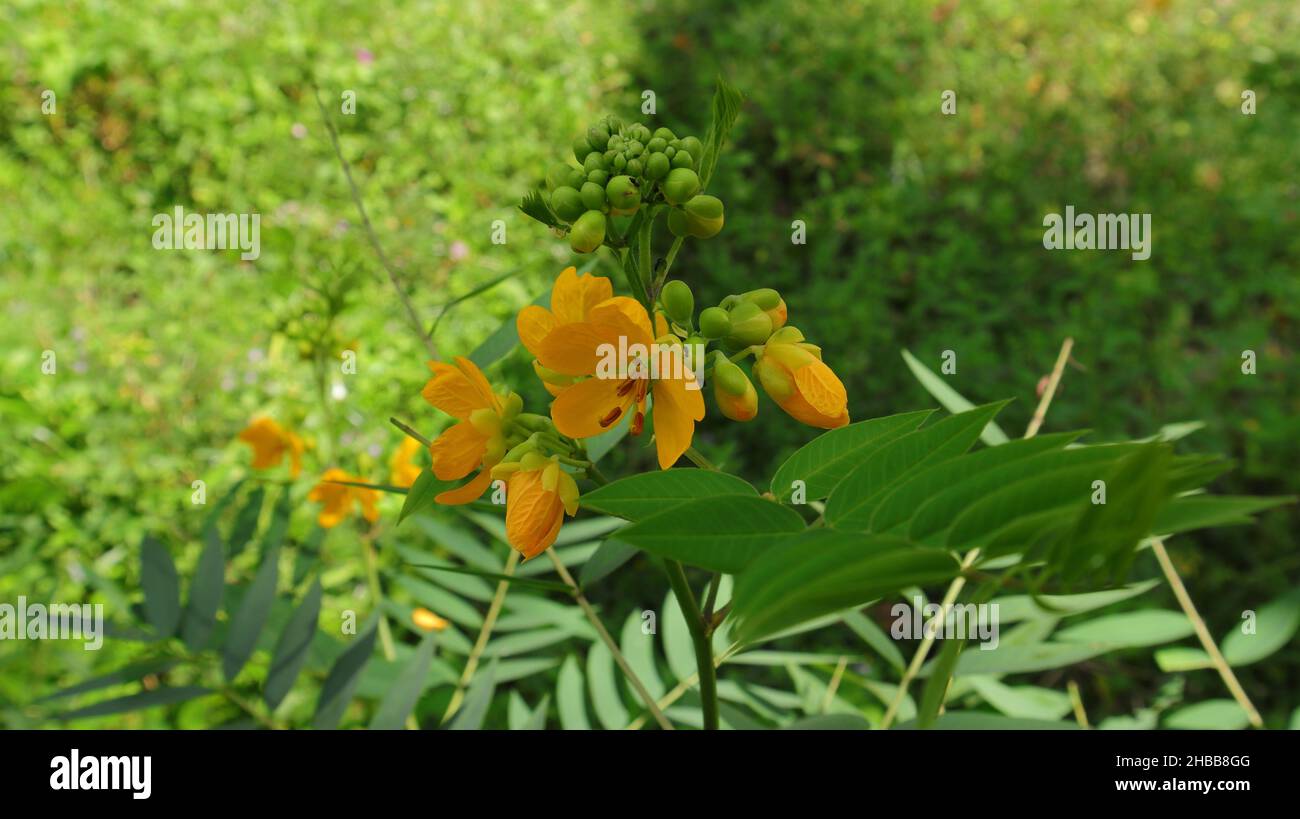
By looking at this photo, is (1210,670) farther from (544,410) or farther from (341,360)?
(341,360)

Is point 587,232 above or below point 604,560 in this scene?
above

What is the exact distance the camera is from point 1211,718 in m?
0.99

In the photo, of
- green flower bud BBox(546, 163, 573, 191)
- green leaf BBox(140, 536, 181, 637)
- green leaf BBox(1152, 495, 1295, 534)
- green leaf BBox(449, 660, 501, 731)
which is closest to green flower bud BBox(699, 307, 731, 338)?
green flower bud BBox(546, 163, 573, 191)

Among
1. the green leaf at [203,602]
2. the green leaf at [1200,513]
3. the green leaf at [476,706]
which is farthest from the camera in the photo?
the green leaf at [203,602]

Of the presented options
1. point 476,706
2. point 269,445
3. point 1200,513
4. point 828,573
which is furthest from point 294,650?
point 1200,513

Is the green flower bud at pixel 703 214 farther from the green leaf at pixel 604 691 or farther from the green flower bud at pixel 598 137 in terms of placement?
the green leaf at pixel 604 691

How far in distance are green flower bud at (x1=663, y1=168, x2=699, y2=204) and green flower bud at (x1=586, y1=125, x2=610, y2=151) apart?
2.1 inches

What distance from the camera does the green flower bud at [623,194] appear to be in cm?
50

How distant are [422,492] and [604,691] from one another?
57cm

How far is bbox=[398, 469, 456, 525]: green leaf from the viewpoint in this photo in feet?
1.70

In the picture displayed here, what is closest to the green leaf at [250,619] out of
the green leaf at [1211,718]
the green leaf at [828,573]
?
the green leaf at [828,573]

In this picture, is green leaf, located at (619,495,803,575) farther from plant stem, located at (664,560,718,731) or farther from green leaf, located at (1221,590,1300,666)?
green leaf, located at (1221,590,1300,666)

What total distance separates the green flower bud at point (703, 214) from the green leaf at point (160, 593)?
0.69 meters

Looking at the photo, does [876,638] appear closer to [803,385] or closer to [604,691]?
[604,691]
